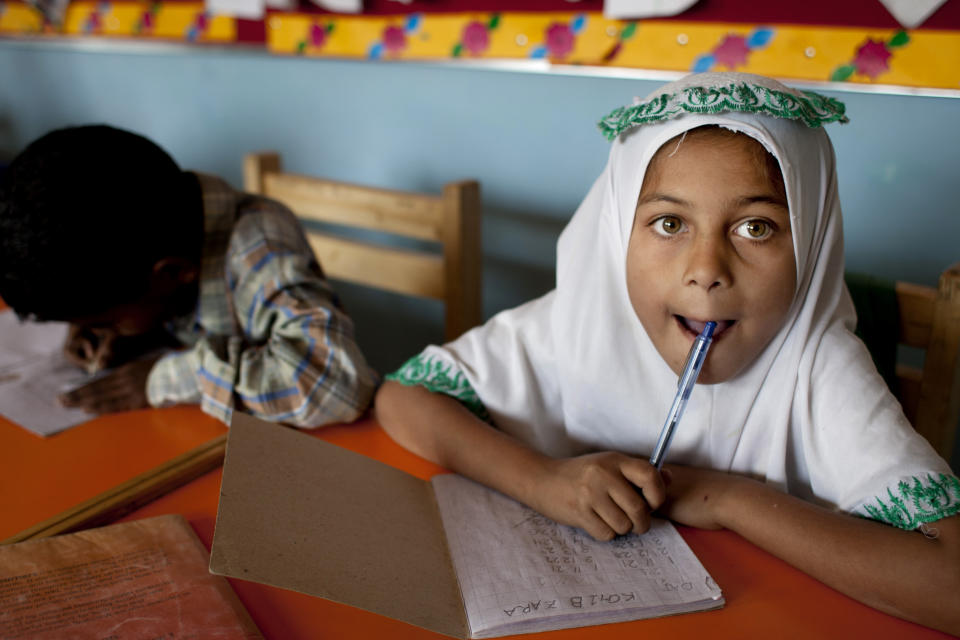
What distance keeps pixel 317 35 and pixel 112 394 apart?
990 millimetres

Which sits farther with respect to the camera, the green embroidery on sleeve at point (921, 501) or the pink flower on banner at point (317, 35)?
the pink flower on banner at point (317, 35)

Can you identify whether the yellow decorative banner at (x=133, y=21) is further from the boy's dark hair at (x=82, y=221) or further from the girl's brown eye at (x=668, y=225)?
the girl's brown eye at (x=668, y=225)

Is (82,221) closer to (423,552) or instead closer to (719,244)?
(423,552)

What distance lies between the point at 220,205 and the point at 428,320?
28.7 inches

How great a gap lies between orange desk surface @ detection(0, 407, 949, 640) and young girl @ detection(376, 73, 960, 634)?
0.02 m

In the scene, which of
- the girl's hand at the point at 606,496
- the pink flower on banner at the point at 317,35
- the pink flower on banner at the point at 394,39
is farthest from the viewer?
the pink flower on banner at the point at 317,35

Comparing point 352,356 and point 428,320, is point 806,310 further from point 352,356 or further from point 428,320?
point 428,320

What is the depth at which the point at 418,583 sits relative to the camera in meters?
0.59

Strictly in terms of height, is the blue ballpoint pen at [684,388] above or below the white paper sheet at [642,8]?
below

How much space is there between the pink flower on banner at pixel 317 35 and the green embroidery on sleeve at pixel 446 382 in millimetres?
1008

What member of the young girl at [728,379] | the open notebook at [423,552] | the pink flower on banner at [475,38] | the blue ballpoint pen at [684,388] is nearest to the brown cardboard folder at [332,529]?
the open notebook at [423,552]

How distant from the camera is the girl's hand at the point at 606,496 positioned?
653mm

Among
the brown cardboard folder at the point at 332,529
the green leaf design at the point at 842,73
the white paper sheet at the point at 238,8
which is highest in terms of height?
the white paper sheet at the point at 238,8

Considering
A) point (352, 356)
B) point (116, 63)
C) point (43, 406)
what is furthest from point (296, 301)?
point (116, 63)
